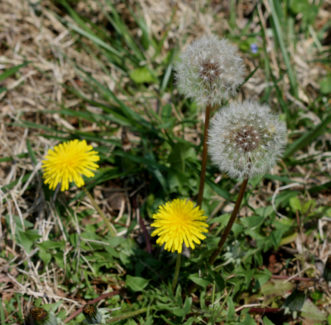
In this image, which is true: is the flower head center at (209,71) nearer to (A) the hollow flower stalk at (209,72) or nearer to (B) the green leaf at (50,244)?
(A) the hollow flower stalk at (209,72)

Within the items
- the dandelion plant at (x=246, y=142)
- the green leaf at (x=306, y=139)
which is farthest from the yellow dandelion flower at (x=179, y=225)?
the green leaf at (x=306, y=139)

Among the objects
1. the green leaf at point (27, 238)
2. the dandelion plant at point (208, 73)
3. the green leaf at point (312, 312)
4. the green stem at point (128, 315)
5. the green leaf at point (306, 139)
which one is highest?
the dandelion plant at point (208, 73)

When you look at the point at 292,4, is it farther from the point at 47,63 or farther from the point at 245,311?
the point at 245,311

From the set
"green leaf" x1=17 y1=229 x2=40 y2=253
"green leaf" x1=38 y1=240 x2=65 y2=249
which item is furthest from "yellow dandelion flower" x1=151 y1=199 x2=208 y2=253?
"green leaf" x1=17 y1=229 x2=40 y2=253

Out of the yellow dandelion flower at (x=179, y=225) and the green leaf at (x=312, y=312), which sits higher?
the yellow dandelion flower at (x=179, y=225)

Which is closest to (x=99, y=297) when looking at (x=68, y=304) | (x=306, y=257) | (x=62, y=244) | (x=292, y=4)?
(x=68, y=304)

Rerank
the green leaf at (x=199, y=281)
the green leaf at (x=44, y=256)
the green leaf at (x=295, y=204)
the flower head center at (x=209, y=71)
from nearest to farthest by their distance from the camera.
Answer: the flower head center at (x=209, y=71) → the green leaf at (x=199, y=281) → the green leaf at (x=44, y=256) → the green leaf at (x=295, y=204)

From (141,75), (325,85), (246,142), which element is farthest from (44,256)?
(325,85)
